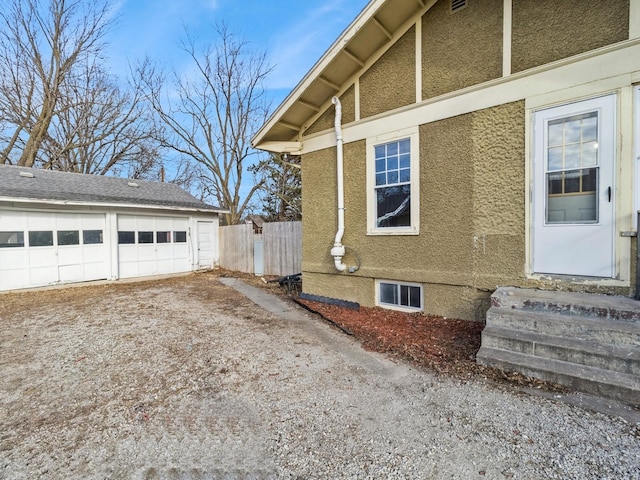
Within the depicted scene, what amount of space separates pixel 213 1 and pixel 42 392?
14.8 meters

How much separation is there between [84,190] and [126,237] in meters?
2.27

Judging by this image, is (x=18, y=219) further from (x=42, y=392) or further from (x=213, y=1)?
(x=213, y=1)

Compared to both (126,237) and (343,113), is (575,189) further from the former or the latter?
(126,237)

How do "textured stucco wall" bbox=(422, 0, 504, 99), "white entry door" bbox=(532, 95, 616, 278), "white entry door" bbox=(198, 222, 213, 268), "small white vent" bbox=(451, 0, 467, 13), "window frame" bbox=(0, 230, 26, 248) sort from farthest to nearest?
"white entry door" bbox=(198, 222, 213, 268) → "window frame" bbox=(0, 230, 26, 248) → "small white vent" bbox=(451, 0, 467, 13) → "textured stucco wall" bbox=(422, 0, 504, 99) → "white entry door" bbox=(532, 95, 616, 278)

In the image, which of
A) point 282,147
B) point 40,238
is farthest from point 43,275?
point 282,147

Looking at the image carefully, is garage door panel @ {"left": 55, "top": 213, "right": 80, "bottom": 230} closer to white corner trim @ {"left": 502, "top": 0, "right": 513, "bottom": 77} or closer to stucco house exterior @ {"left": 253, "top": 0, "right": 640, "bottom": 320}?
stucco house exterior @ {"left": 253, "top": 0, "right": 640, "bottom": 320}

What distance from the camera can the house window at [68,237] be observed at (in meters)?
10.0

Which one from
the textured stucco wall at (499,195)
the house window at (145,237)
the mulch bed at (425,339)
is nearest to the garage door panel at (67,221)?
the house window at (145,237)

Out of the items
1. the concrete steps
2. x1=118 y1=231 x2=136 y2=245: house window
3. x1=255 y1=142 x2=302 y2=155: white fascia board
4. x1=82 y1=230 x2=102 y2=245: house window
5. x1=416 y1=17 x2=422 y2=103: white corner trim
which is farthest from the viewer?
x1=118 y1=231 x2=136 y2=245: house window

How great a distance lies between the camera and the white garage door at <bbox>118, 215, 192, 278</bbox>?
11.4m

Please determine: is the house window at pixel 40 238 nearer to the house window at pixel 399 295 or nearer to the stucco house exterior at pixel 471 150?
the stucco house exterior at pixel 471 150

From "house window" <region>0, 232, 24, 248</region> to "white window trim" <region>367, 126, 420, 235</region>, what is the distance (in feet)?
34.1

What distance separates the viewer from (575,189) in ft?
13.4

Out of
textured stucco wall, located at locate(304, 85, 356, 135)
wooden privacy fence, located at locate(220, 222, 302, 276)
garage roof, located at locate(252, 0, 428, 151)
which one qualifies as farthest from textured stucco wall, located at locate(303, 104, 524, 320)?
wooden privacy fence, located at locate(220, 222, 302, 276)
